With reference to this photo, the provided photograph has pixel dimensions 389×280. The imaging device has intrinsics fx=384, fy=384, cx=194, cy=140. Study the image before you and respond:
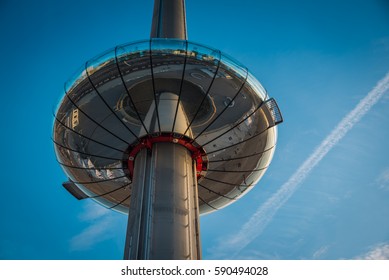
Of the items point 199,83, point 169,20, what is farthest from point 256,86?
point 169,20

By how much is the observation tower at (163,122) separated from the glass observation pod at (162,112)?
35 millimetres

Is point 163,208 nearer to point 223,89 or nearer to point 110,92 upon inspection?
point 110,92

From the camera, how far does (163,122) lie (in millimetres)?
12797

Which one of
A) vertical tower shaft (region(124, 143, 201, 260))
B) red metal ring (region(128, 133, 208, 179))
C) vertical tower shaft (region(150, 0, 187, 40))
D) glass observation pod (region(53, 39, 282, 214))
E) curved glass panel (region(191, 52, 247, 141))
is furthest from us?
vertical tower shaft (region(150, 0, 187, 40))

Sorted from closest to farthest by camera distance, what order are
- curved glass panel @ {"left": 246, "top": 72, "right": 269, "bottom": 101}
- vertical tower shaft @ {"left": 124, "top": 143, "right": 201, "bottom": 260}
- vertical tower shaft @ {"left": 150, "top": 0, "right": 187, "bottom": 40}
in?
vertical tower shaft @ {"left": 124, "top": 143, "right": 201, "bottom": 260} → curved glass panel @ {"left": 246, "top": 72, "right": 269, "bottom": 101} → vertical tower shaft @ {"left": 150, "top": 0, "right": 187, "bottom": 40}

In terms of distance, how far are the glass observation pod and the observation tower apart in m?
0.03

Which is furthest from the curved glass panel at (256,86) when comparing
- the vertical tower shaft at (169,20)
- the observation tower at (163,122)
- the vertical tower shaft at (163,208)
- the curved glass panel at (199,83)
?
the vertical tower shaft at (169,20)

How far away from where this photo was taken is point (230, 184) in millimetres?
16391

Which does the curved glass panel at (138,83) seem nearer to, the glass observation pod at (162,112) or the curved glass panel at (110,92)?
the glass observation pod at (162,112)

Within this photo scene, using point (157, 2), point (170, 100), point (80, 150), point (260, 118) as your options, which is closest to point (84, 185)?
point (80, 150)

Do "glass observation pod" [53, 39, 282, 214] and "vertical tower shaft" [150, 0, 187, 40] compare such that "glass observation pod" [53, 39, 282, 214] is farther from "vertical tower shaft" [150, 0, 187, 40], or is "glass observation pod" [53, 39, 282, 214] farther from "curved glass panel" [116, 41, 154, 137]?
"vertical tower shaft" [150, 0, 187, 40]

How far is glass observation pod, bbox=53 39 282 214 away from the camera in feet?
42.2

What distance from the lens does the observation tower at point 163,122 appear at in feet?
38.7

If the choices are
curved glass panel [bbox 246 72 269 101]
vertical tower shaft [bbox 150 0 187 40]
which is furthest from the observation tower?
vertical tower shaft [bbox 150 0 187 40]
